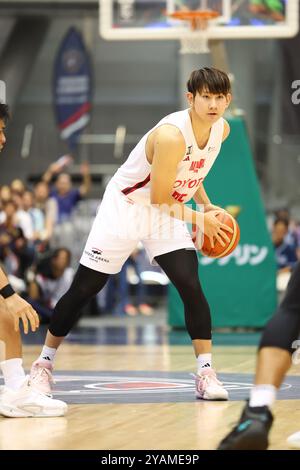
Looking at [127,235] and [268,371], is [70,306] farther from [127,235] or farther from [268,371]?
[268,371]

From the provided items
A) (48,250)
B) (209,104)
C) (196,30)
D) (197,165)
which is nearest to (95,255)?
(197,165)

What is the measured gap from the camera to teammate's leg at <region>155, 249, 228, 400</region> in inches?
251

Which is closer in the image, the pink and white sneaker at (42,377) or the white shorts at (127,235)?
the pink and white sneaker at (42,377)

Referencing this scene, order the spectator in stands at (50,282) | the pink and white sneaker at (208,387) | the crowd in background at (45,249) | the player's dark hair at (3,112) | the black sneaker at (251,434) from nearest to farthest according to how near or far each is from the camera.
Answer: the black sneaker at (251,434)
the player's dark hair at (3,112)
the pink and white sneaker at (208,387)
the spectator in stands at (50,282)
the crowd in background at (45,249)

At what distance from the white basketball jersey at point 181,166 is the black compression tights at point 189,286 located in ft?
1.16

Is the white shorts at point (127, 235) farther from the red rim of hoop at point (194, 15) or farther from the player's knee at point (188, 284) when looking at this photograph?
the red rim of hoop at point (194, 15)

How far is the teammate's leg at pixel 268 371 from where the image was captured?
13.2ft

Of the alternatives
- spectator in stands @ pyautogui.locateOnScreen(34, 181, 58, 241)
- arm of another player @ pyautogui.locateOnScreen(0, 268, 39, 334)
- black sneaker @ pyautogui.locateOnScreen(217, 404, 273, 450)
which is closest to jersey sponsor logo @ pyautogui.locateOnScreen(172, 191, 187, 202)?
arm of another player @ pyautogui.locateOnScreen(0, 268, 39, 334)

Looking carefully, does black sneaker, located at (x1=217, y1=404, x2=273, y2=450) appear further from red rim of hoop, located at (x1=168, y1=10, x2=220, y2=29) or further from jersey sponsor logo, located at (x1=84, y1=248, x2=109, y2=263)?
red rim of hoop, located at (x1=168, y1=10, x2=220, y2=29)

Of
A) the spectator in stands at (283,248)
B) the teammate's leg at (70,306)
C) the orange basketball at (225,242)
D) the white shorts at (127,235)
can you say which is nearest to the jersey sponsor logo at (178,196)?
the white shorts at (127,235)

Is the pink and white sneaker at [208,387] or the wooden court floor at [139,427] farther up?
the pink and white sneaker at [208,387]

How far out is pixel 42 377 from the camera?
20.7 ft

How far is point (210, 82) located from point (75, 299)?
1.47m

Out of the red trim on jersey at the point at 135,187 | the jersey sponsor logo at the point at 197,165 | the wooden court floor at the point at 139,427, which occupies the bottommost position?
the wooden court floor at the point at 139,427
